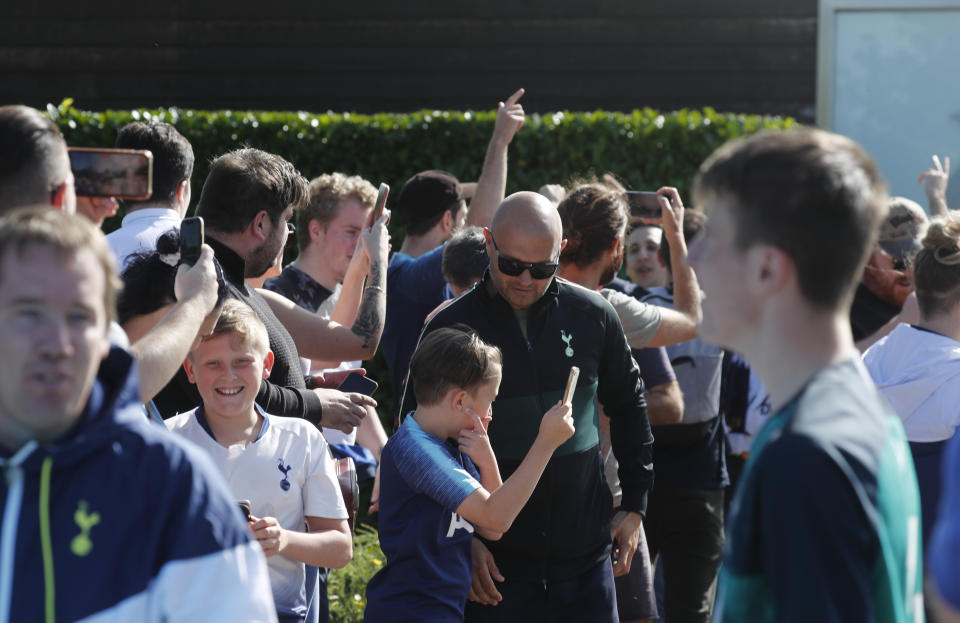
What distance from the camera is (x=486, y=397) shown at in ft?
11.8

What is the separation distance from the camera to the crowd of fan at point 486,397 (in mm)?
1771

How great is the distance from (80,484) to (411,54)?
32.2 ft

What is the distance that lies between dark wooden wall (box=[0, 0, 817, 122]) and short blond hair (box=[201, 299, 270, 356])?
26.2ft

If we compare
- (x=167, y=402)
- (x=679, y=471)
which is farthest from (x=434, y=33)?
(x=167, y=402)

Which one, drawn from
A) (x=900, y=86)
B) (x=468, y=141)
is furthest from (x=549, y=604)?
(x=900, y=86)

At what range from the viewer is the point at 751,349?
1.87 m

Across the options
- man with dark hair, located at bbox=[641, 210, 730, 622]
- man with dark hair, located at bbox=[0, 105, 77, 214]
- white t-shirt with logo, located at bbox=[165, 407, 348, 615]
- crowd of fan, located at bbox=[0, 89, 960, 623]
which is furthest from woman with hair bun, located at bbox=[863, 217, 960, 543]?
man with dark hair, located at bbox=[0, 105, 77, 214]

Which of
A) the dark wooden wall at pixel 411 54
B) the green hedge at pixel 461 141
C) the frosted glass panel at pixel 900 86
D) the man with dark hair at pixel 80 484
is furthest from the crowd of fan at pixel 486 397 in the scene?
the frosted glass panel at pixel 900 86

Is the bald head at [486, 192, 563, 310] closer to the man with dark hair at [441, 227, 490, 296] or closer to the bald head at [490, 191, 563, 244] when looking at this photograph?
the bald head at [490, 191, 563, 244]

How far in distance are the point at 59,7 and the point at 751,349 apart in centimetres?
1100

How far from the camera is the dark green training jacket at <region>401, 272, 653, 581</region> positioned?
382 cm

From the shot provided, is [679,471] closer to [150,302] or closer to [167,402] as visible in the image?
[167,402]

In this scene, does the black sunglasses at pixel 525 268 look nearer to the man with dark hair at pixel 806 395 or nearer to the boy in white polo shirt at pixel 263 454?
the boy in white polo shirt at pixel 263 454

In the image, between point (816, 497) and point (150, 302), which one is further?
point (150, 302)
